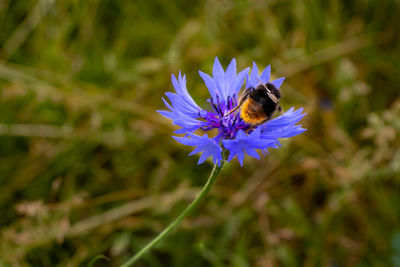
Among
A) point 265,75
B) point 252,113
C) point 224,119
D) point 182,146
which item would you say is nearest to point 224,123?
point 224,119

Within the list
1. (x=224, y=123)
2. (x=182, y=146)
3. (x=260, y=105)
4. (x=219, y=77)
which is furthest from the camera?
(x=182, y=146)

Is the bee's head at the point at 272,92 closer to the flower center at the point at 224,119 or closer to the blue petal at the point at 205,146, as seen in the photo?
the flower center at the point at 224,119

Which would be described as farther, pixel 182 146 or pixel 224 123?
pixel 182 146

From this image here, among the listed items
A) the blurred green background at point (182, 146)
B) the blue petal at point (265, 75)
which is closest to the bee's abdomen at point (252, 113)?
the blue petal at point (265, 75)

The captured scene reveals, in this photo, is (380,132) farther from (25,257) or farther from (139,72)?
(25,257)

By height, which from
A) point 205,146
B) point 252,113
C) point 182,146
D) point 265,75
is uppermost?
point 182,146

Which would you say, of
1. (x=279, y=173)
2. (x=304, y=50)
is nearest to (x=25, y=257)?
(x=279, y=173)

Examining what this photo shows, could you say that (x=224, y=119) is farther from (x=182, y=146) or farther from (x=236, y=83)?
(x=182, y=146)
